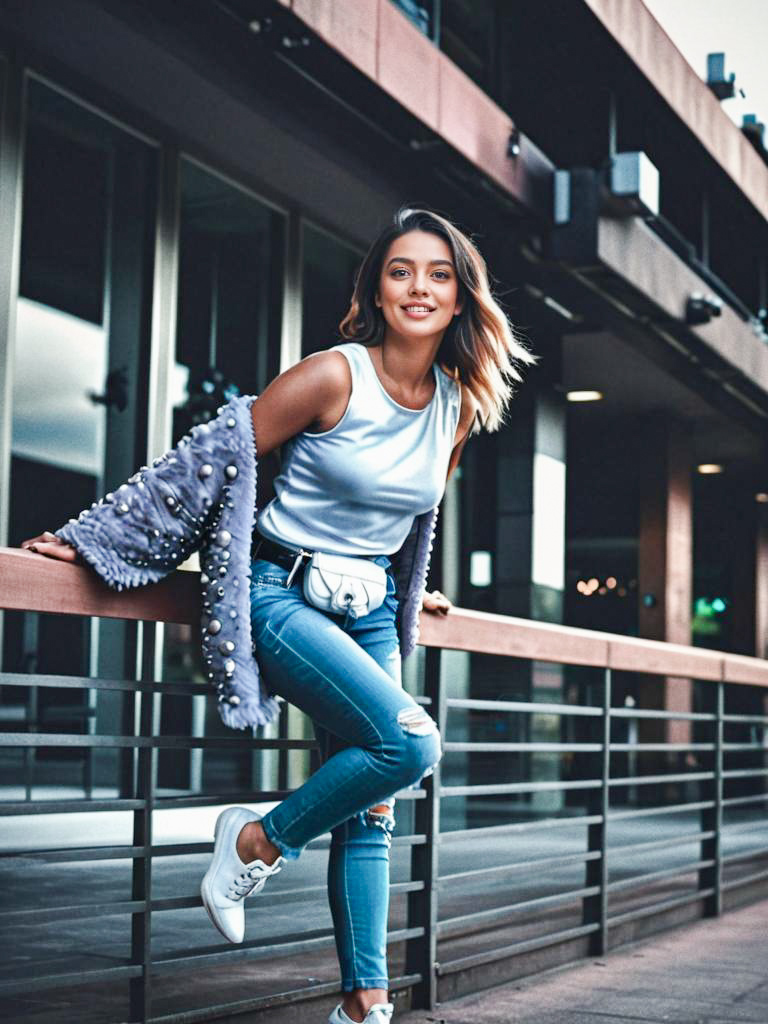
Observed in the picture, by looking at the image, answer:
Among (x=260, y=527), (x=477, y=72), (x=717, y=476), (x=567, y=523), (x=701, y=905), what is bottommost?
(x=701, y=905)

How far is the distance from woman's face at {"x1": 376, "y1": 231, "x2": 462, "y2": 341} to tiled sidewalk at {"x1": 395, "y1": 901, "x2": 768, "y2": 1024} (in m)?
2.21

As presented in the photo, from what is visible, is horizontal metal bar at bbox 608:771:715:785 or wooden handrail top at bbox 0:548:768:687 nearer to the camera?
wooden handrail top at bbox 0:548:768:687

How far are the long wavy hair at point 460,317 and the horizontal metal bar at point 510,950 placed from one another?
2099mm

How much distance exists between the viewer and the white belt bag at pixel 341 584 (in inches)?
120

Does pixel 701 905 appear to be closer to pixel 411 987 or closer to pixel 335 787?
pixel 411 987

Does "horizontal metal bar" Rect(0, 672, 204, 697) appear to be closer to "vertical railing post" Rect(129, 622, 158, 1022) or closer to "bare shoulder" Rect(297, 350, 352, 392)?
"vertical railing post" Rect(129, 622, 158, 1022)

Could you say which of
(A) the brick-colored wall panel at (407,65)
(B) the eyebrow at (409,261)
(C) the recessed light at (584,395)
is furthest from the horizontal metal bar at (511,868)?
(C) the recessed light at (584,395)

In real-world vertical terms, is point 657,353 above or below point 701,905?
above

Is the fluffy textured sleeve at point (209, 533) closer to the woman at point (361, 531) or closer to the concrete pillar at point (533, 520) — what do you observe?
A: the woman at point (361, 531)

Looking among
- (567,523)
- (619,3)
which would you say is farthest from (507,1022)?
(567,523)

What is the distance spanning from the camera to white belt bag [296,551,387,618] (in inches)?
120

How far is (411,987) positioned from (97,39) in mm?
5908

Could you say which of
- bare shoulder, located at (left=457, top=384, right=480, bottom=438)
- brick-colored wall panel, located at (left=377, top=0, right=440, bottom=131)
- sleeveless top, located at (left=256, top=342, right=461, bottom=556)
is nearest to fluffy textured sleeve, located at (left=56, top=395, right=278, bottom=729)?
sleeveless top, located at (left=256, top=342, right=461, bottom=556)

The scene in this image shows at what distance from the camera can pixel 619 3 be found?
11.1 m
